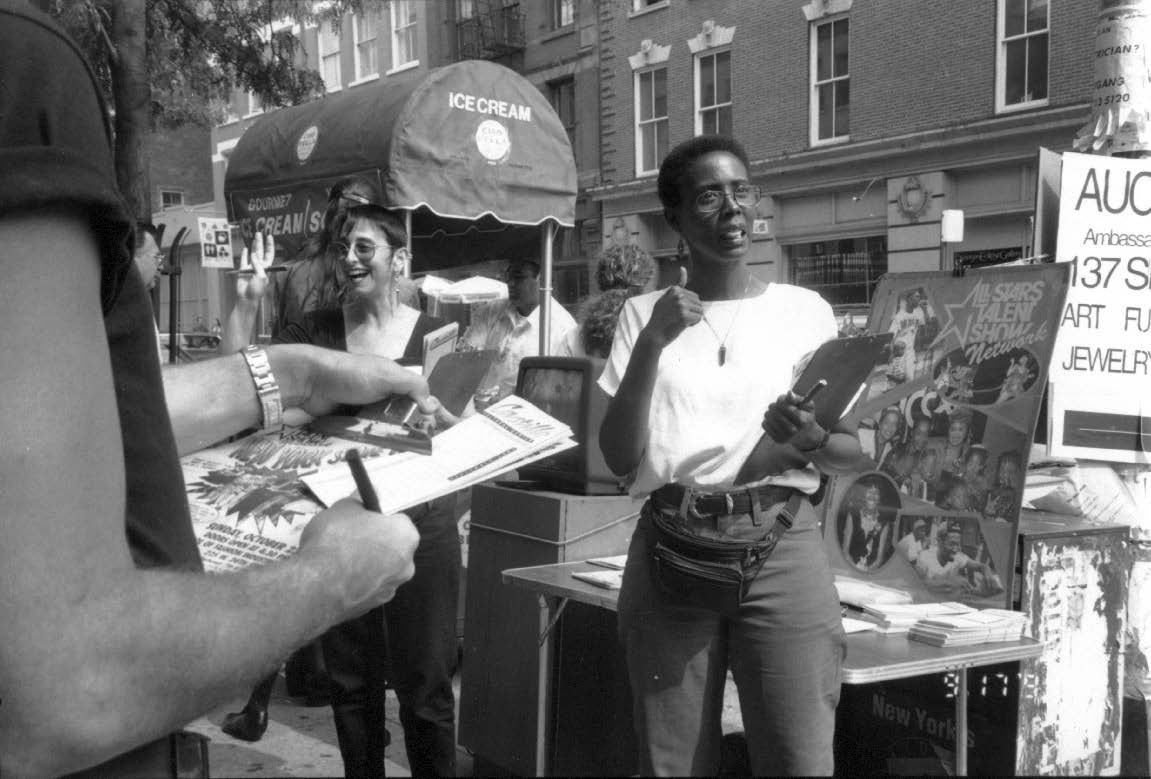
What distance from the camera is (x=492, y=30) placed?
870 inches

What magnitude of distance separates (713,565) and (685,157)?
0.99m

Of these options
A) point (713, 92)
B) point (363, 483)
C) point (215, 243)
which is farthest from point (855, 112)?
point (363, 483)

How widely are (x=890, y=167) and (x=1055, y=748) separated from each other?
1438 cm

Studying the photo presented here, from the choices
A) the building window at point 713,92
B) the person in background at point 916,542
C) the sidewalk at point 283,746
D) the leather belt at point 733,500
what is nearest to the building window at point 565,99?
the building window at point 713,92

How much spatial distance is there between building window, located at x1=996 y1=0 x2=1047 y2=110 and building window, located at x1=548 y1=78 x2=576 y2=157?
888cm

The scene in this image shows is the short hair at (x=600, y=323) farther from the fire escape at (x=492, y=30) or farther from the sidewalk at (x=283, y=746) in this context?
the fire escape at (x=492, y=30)

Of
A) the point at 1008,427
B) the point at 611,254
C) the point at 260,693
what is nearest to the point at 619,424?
the point at 1008,427

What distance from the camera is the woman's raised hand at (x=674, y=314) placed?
2117mm

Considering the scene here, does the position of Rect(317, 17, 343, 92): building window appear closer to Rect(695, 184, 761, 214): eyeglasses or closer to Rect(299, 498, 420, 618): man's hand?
Rect(695, 184, 761, 214): eyeglasses

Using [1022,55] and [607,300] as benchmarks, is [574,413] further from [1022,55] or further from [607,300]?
[1022,55]

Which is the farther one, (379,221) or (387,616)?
(379,221)

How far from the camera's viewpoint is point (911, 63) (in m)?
15.9

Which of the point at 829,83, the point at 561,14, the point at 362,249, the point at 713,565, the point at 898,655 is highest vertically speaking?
the point at 561,14

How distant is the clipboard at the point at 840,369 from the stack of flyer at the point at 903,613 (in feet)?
2.48
